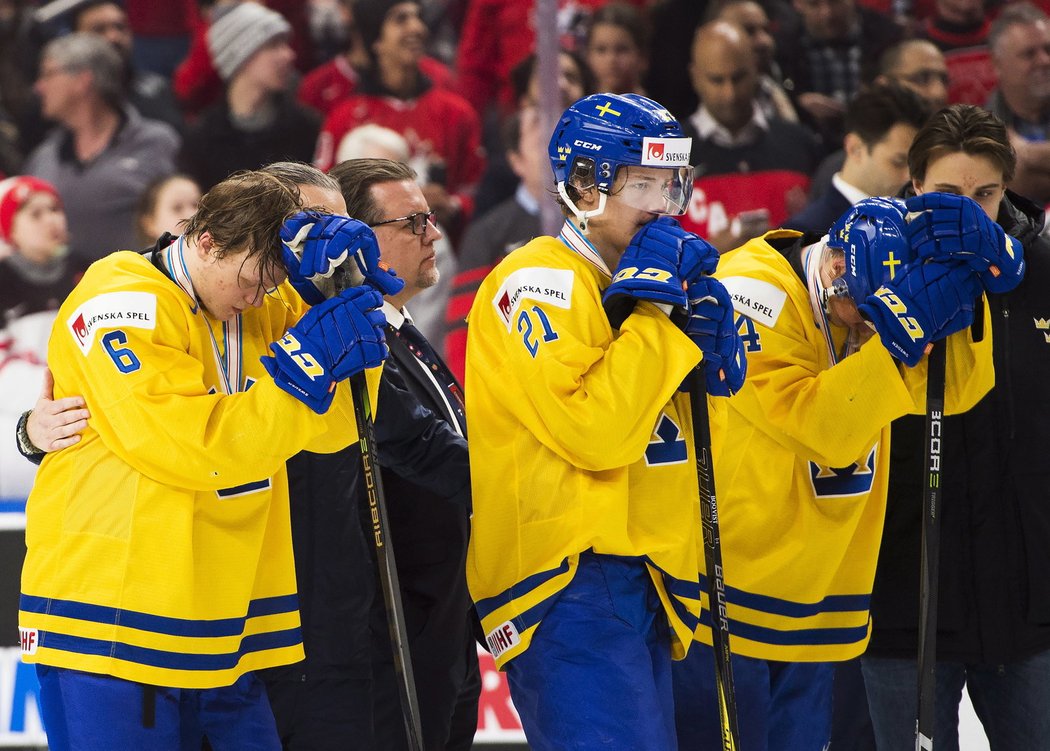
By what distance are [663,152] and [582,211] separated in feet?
0.60

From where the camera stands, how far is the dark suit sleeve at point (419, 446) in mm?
2918

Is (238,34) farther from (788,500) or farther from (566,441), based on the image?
(566,441)

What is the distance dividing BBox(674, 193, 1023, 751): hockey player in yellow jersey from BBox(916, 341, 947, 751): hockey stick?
6cm

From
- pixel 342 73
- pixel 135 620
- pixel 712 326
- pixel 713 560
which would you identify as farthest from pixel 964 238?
pixel 342 73

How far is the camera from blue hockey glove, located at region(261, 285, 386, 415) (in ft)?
7.53

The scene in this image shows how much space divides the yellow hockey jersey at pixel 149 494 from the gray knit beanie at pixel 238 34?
3344mm

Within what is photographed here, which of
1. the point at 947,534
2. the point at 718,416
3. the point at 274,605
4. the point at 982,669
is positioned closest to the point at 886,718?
the point at 982,669

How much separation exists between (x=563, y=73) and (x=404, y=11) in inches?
36.5

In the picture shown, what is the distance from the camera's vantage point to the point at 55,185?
18.0 feet

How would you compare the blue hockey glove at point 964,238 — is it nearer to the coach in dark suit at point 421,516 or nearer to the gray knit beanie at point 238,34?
the coach in dark suit at point 421,516

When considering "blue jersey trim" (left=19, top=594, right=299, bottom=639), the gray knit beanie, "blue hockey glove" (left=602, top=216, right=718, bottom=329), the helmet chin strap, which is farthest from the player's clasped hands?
the gray knit beanie

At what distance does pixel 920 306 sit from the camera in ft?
8.36

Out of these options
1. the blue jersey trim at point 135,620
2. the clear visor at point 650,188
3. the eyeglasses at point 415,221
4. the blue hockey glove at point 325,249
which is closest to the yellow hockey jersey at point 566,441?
the clear visor at point 650,188

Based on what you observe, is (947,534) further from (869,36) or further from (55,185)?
(55,185)
